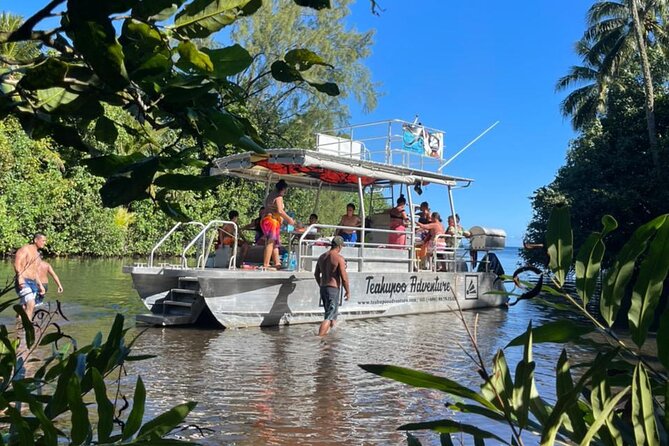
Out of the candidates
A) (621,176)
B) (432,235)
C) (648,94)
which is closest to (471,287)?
(432,235)

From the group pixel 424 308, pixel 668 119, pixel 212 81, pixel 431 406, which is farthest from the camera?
pixel 668 119

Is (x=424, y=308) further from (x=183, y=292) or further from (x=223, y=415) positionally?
(x=223, y=415)

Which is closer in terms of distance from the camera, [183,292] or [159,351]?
[159,351]

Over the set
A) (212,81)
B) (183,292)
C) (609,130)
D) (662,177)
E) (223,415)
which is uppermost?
(609,130)

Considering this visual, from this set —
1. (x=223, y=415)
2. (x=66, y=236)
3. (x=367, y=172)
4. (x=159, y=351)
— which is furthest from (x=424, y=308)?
(x=66, y=236)

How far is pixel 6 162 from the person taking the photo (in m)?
24.7

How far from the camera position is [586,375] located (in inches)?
41.2

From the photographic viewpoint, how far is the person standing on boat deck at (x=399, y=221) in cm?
1388

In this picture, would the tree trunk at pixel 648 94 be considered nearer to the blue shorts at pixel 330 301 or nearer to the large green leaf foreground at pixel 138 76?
the blue shorts at pixel 330 301

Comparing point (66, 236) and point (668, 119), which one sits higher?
point (668, 119)

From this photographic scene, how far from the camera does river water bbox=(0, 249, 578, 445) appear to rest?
235 inches

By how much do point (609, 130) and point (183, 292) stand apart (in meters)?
20.7

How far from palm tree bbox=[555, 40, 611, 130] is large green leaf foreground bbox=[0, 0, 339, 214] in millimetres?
36926

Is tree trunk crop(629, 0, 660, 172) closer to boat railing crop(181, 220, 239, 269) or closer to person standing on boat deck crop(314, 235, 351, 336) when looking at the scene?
person standing on boat deck crop(314, 235, 351, 336)
